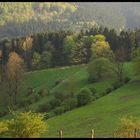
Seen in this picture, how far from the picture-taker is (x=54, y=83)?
12181 cm

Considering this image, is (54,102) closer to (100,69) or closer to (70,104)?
(70,104)

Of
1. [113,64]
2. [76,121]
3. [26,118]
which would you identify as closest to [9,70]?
[113,64]

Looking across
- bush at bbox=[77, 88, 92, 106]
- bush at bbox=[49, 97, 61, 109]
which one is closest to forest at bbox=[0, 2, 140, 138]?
bush at bbox=[77, 88, 92, 106]

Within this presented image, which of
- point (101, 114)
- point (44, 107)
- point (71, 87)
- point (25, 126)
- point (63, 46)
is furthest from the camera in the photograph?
point (63, 46)

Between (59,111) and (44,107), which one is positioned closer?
(59,111)

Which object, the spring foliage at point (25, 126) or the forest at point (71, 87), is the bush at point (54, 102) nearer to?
the forest at point (71, 87)

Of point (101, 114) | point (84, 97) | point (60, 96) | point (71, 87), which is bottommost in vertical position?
point (101, 114)

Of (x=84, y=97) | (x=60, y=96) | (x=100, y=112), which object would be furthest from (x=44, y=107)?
(x=100, y=112)

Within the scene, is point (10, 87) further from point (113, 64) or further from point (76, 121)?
point (76, 121)

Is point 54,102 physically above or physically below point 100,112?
below

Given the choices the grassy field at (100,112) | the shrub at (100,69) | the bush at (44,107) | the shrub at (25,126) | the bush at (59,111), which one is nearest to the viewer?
the shrub at (25,126)

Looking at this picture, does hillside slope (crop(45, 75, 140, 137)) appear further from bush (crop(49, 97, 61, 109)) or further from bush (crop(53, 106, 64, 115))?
bush (crop(49, 97, 61, 109))

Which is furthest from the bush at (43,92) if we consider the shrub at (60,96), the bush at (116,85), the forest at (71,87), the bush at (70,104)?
the bush at (70,104)

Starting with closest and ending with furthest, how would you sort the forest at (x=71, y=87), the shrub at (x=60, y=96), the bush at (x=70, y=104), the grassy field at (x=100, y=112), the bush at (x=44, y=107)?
the forest at (x=71, y=87), the grassy field at (x=100, y=112), the bush at (x=70, y=104), the bush at (x=44, y=107), the shrub at (x=60, y=96)
